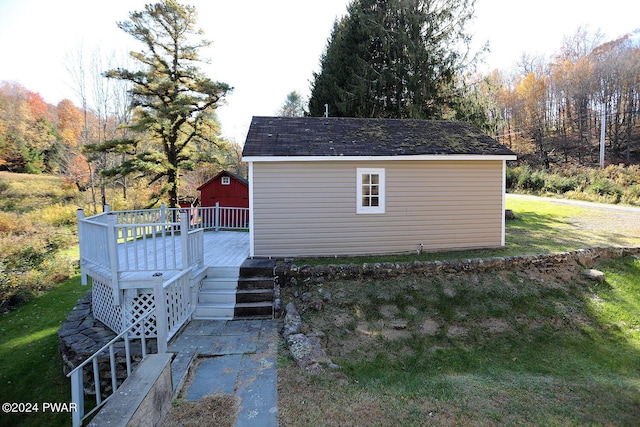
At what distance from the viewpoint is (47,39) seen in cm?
1530

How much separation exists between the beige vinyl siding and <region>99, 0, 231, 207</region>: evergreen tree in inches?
325

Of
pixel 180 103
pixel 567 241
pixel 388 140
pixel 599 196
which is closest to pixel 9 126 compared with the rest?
pixel 180 103

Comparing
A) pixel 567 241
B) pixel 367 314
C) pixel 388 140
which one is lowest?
pixel 367 314

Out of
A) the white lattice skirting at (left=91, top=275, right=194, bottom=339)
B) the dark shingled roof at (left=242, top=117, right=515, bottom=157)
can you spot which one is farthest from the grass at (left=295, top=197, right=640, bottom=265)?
the white lattice skirting at (left=91, top=275, right=194, bottom=339)

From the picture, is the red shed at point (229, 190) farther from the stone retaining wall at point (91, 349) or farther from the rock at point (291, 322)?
the rock at point (291, 322)

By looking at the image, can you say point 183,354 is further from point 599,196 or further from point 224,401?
point 599,196

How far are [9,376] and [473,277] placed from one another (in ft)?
30.6

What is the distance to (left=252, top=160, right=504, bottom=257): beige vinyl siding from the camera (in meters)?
8.16

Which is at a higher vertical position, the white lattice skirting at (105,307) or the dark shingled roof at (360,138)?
the dark shingled roof at (360,138)

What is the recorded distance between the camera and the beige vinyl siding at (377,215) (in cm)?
816

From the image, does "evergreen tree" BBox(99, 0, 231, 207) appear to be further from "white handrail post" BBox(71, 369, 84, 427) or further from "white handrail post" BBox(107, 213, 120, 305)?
"white handrail post" BBox(71, 369, 84, 427)

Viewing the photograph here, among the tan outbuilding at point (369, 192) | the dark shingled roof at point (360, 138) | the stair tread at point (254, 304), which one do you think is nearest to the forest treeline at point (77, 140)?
the dark shingled roof at point (360, 138)

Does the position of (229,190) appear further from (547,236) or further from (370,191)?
(547,236)

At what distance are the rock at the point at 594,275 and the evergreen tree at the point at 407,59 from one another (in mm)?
10991
